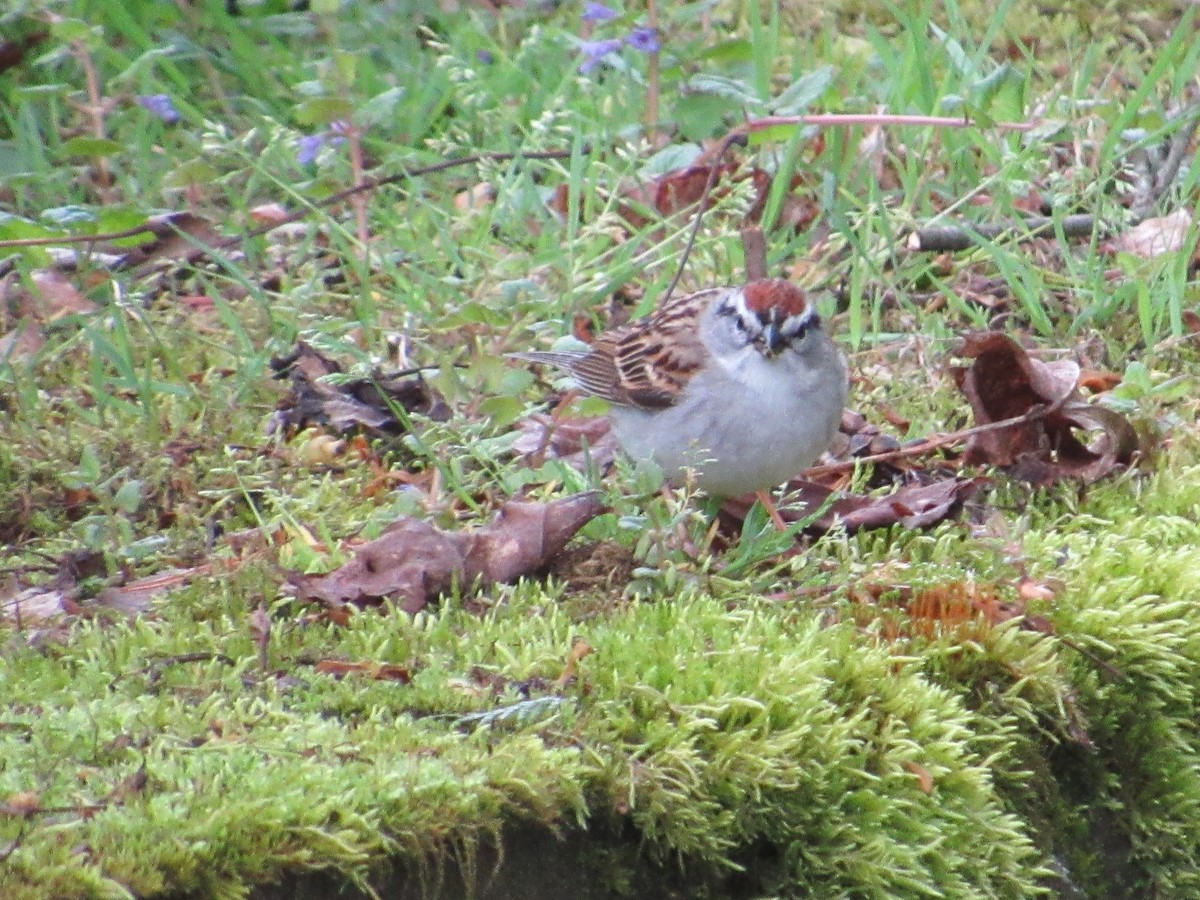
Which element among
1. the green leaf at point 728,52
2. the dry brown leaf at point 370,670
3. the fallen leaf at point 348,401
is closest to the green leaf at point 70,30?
the fallen leaf at point 348,401

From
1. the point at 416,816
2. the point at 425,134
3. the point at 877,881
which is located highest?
the point at 416,816

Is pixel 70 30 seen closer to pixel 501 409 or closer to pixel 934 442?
pixel 501 409

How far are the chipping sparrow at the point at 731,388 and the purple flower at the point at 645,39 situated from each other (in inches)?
55.1

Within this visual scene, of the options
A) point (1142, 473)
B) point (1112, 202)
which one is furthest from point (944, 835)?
point (1112, 202)

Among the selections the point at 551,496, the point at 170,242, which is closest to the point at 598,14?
the point at 170,242

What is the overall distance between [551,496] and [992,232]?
212 cm

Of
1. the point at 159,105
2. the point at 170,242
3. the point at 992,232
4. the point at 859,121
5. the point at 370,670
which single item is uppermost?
the point at 859,121

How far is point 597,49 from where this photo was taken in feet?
17.7

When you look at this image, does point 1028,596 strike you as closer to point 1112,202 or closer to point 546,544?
point 546,544

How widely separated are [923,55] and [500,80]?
159 centimetres

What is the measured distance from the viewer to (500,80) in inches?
241

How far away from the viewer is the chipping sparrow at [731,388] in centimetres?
379

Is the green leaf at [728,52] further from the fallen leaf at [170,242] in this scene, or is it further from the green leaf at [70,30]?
the green leaf at [70,30]

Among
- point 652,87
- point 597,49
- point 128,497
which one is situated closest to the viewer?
point 128,497
